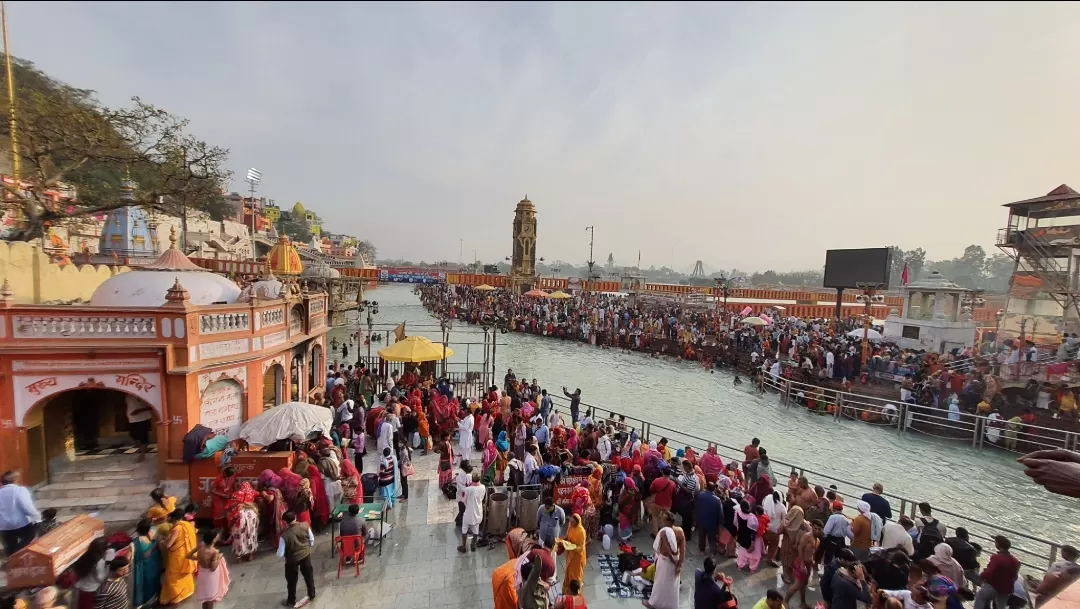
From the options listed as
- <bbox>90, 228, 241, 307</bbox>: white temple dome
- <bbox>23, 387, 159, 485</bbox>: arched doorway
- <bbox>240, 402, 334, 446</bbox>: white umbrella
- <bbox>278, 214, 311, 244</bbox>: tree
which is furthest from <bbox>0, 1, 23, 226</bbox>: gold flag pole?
<bbox>278, 214, 311, 244</bbox>: tree

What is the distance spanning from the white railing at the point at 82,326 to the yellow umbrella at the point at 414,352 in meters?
6.49

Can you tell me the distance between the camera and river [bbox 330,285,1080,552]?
423 inches

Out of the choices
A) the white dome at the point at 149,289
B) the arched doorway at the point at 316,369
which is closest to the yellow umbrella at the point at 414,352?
the arched doorway at the point at 316,369

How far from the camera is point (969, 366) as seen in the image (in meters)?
19.0

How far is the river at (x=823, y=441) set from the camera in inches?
423

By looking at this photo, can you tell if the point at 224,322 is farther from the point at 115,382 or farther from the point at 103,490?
the point at 103,490

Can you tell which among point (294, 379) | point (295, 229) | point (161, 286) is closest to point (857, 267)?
point (294, 379)

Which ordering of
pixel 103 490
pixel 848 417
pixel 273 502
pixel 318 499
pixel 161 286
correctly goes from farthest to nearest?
1. pixel 848 417
2. pixel 161 286
3. pixel 103 490
4. pixel 318 499
5. pixel 273 502

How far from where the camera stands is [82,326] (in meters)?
8.19

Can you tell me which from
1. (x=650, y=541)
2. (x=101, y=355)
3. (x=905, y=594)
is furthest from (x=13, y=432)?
(x=905, y=594)

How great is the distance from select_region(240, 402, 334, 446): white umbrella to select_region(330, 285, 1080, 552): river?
8.90 meters

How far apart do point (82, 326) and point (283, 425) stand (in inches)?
153

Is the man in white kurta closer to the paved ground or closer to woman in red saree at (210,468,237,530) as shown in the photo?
the paved ground

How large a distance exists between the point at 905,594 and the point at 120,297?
14820 mm
